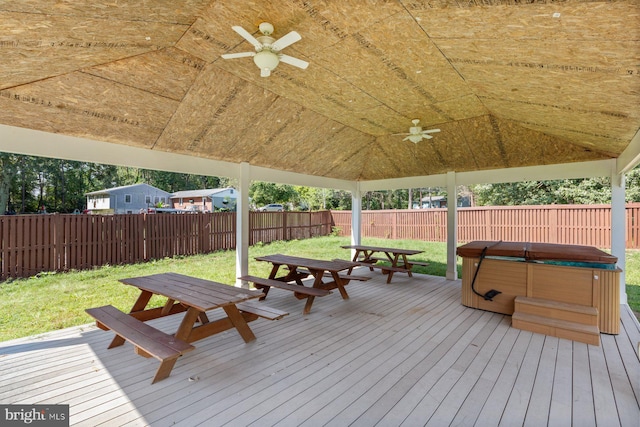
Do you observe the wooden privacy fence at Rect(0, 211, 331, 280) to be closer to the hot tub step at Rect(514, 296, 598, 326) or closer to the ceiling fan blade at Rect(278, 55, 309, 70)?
the ceiling fan blade at Rect(278, 55, 309, 70)

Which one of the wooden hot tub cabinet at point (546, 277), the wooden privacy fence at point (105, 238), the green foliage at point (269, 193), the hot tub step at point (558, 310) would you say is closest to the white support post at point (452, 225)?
the wooden hot tub cabinet at point (546, 277)

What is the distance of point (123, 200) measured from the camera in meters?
18.0

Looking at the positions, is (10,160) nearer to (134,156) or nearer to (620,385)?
(134,156)

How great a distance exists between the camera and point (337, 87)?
3842 millimetres

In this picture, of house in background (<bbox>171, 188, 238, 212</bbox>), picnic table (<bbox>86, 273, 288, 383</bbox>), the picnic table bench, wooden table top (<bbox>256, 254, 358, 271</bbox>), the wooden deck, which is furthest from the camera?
house in background (<bbox>171, 188, 238, 212</bbox>)

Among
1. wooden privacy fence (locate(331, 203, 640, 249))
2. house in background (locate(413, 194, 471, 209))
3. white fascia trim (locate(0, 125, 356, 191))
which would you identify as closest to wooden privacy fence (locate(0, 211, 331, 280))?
white fascia trim (locate(0, 125, 356, 191))

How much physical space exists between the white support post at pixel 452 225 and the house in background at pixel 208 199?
15.6 meters

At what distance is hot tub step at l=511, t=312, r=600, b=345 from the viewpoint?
10.8ft

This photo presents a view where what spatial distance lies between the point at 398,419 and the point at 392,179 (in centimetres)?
606

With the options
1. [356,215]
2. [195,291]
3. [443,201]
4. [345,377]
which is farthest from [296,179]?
[443,201]

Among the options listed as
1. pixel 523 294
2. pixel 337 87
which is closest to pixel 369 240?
pixel 523 294

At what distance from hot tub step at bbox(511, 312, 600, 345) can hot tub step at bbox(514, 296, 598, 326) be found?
5 centimetres

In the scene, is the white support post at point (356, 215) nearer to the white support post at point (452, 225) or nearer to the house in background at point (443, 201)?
the white support post at point (452, 225)

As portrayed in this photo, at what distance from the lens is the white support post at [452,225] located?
6445 mm
